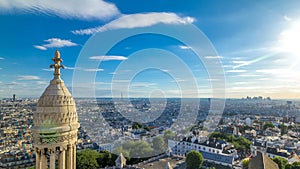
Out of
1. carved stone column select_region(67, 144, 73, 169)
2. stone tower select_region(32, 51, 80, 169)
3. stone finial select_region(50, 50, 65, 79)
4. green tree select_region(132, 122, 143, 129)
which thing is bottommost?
green tree select_region(132, 122, 143, 129)

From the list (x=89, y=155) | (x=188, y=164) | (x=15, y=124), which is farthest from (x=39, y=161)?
(x=15, y=124)

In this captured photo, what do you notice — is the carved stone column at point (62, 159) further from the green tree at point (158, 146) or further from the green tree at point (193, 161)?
the green tree at point (158, 146)

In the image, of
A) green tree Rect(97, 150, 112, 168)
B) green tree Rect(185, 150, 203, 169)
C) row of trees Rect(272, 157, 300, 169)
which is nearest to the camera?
row of trees Rect(272, 157, 300, 169)

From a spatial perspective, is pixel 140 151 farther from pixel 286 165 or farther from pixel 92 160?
pixel 286 165

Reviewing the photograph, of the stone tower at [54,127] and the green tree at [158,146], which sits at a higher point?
the stone tower at [54,127]

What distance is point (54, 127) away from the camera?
11.5ft

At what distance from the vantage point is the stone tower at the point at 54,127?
350 centimetres

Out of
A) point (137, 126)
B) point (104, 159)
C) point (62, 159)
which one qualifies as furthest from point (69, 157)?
point (137, 126)

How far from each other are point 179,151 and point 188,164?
977 centimetres

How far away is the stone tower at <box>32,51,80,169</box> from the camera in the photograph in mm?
3496

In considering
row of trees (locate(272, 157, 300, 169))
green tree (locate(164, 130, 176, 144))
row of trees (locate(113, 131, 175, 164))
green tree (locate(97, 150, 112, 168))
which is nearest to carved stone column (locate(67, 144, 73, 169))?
green tree (locate(97, 150, 112, 168))

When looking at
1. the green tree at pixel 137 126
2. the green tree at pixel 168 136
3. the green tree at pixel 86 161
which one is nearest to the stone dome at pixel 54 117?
the green tree at pixel 86 161

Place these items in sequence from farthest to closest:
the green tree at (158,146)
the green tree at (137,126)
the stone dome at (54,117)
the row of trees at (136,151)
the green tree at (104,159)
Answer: the green tree at (137,126)
the green tree at (158,146)
the row of trees at (136,151)
the green tree at (104,159)
the stone dome at (54,117)

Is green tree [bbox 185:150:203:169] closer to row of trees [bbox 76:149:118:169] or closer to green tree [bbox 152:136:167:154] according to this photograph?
green tree [bbox 152:136:167:154]
